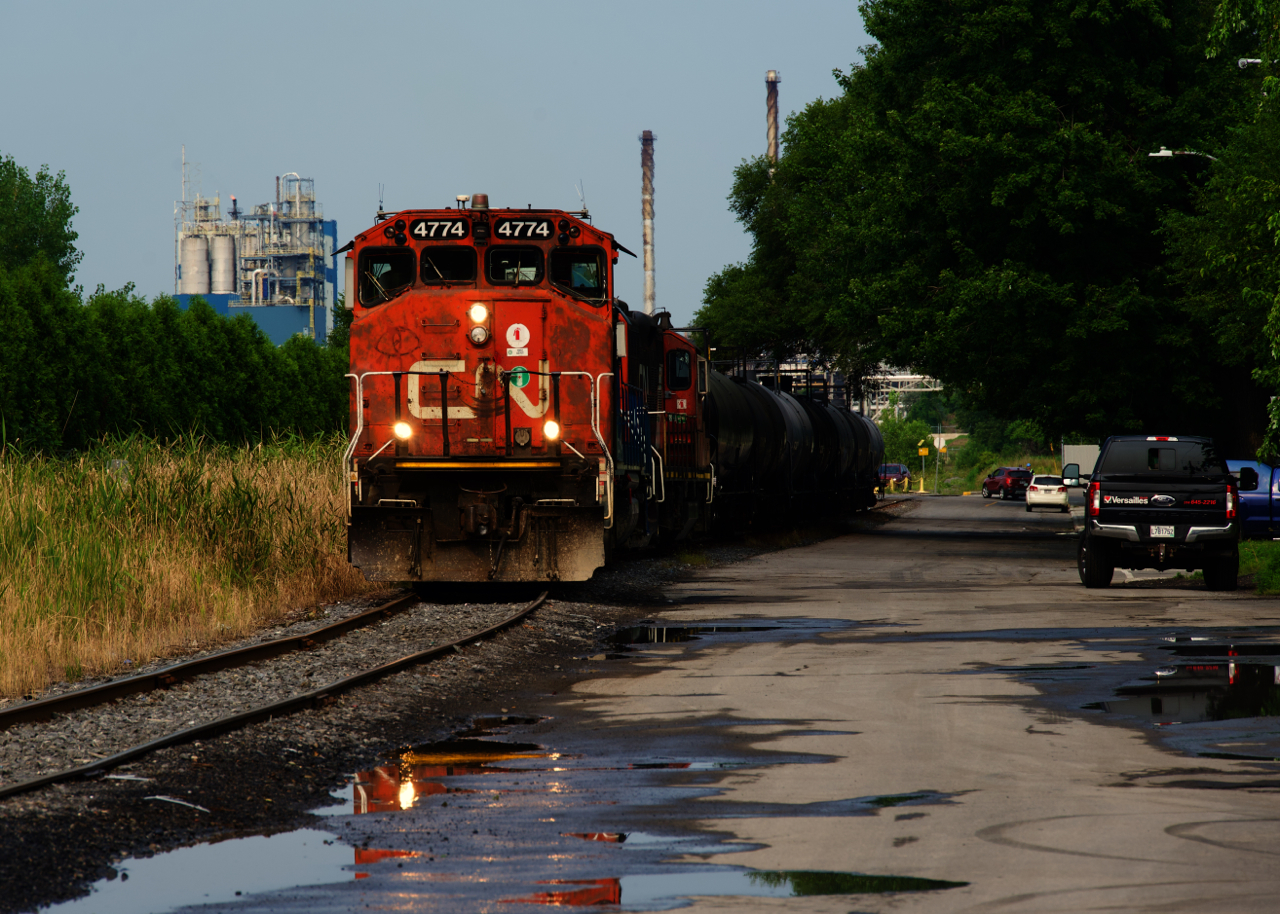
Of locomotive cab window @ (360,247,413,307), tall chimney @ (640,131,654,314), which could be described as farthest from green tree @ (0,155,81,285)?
locomotive cab window @ (360,247,413,307)

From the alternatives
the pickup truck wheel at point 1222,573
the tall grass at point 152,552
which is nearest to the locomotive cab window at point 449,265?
the tall grass at point 152,552

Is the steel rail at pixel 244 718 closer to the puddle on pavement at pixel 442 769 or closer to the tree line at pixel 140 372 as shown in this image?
the puddle on pavement at pixel 442 769

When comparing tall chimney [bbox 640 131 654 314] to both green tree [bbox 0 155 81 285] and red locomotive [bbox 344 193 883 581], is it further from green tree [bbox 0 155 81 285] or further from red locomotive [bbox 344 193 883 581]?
red locomotive [bbox 344 193 883 581]

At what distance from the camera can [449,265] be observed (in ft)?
56.5

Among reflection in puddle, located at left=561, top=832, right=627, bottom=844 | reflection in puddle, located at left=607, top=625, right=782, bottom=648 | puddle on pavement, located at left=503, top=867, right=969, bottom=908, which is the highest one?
puddle on pavement, located at left=503, top=867, right=969, bottom=908

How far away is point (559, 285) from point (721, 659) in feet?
18.2

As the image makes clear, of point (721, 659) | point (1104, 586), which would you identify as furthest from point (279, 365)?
point (721, 659)

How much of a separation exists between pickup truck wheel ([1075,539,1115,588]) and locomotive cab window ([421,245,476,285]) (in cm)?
960

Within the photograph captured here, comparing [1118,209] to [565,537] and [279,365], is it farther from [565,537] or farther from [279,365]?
[279,365]

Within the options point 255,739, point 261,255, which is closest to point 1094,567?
point 255,739

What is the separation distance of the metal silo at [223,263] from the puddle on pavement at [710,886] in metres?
125

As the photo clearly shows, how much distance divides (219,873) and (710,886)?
79.7 inches

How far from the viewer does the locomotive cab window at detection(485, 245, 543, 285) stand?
17.1 meters

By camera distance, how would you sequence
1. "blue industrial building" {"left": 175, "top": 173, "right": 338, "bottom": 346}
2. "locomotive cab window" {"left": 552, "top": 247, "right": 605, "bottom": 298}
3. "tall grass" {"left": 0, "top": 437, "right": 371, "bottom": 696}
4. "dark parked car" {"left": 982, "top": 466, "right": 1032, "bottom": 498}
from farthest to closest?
1. "blue industrial building" {"left": 175, "top": 173, "right": 338, "bottom": 346}
2. "dark parked car" {"left": 982, "top": 466, "right": 1032, "bottom": 498}
3. "locomotive cab window" {"left": 552, "top": 247, "right": 605, "bottom": 298}
4. "tall grass" {"left": 0, "top": 437, "right": 371, "bottom": 696}
